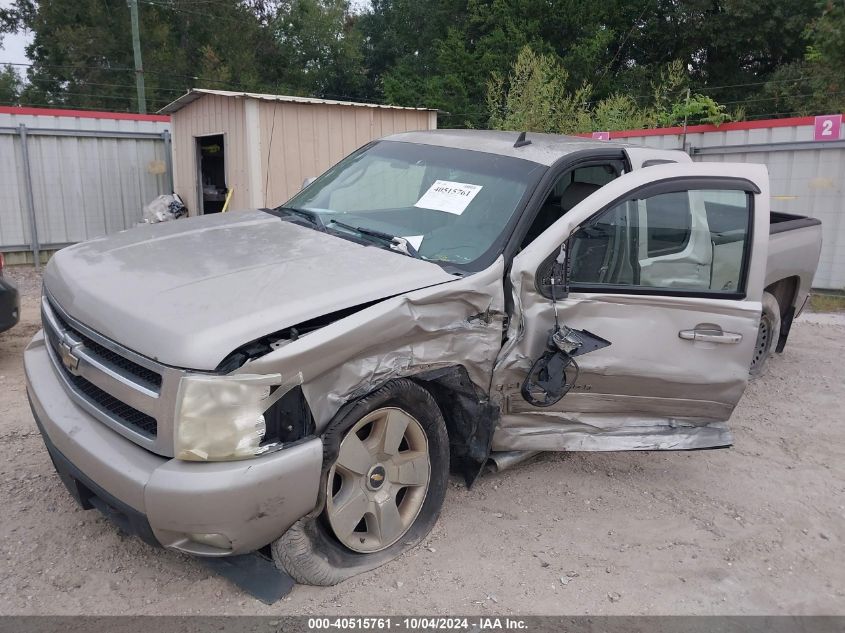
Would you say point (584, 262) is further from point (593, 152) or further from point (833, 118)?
point (833, 118)

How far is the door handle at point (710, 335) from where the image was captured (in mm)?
3832

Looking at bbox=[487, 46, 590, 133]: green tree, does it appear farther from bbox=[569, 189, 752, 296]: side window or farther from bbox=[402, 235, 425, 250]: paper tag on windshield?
bbox=[402, 235, 425, 250]: paper tag on windshield

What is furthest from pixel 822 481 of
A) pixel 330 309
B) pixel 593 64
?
pixel 593 64

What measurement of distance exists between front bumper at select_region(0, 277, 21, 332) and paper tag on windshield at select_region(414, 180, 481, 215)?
3.64 meters

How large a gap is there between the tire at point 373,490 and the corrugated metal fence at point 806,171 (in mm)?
8026

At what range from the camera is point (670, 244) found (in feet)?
13.2

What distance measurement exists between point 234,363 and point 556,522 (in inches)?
78.9

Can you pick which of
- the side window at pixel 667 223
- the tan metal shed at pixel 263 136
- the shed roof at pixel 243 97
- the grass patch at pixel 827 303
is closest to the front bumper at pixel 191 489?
the side window at pixel 667 223

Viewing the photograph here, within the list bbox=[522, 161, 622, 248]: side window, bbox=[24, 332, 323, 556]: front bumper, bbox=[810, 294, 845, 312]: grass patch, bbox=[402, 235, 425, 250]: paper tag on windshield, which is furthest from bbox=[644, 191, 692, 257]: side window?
bbox=[810, 294, 845, 312]: grass patch

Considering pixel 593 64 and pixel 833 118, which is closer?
pixel 833 118

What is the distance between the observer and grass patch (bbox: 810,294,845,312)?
8961mm

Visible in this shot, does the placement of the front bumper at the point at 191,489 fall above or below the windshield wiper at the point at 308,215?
below

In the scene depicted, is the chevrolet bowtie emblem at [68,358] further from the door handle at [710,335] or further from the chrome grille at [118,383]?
the door handle at [710,335]

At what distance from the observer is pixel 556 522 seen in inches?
145
